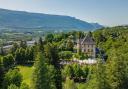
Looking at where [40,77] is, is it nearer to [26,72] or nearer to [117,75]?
[117,75]

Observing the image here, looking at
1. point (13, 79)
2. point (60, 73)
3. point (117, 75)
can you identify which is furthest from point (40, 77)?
point (13, 79)

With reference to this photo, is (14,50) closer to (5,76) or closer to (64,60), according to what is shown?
(64,60)

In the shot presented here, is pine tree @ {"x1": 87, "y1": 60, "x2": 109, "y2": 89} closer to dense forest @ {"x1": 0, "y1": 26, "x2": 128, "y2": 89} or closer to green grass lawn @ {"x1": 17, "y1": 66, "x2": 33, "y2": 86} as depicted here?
dense forest @ {"x1": 0, "y1": 26, "x2": 128, "y2": 89}

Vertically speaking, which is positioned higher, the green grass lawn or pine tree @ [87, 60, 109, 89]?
pine tree @ [87, 60, 109, 89]

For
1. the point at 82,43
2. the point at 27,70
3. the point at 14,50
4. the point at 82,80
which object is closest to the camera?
the point at 82,80

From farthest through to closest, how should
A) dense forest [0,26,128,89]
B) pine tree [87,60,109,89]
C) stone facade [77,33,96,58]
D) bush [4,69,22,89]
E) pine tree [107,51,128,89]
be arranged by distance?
stone facade [77,33,96,58]
bush [4,69,22,89]
pine tree [107,51,128,89]
dense forest [0,26,128,89]
pine tree [87,60,109,89]

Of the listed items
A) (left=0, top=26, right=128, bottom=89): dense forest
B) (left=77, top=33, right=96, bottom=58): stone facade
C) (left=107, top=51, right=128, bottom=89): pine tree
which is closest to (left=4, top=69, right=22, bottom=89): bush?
(left=0, top=26, right=128, bottom=89): dense forest

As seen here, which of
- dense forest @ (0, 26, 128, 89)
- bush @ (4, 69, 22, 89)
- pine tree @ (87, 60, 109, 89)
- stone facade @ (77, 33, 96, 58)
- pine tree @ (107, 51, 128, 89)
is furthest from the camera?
stone facade @ (77, 33, 96, 58)

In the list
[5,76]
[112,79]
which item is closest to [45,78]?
[112,79]

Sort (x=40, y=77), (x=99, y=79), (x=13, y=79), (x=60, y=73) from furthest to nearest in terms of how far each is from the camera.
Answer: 1. (x=60, y=73)
2. (x=13, y=79)
3. (x=40, y=77)
4. (x=99, y=79)

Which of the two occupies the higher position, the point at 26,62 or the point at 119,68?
the point at 119,68

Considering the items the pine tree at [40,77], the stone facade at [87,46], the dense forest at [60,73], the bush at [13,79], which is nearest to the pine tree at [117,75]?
the dense forest at [60,73]
